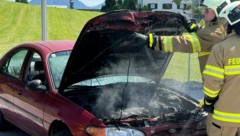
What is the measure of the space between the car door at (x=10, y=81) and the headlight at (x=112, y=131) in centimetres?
185

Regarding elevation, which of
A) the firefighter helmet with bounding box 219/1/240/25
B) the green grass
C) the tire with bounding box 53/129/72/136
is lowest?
the green grass

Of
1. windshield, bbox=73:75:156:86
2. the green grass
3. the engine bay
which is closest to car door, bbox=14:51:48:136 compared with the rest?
the engine bay

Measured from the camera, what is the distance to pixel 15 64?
17.9 feet

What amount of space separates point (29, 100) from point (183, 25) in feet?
6.94

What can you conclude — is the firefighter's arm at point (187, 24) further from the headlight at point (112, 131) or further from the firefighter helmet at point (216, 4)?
the headlight at point (112, 131)

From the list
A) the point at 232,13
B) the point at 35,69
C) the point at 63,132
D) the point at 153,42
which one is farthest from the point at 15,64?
the point at 232,13

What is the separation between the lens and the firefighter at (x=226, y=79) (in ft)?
10.8

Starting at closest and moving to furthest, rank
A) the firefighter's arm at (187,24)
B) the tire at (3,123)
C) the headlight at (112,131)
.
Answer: the headlight at (112,131) → the firefighter's arm at (187,24) → the tire at (3,123)

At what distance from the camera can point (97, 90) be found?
4.69 meters

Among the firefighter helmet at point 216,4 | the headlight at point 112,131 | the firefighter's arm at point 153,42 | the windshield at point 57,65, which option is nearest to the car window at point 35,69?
the windshield at point 57,65

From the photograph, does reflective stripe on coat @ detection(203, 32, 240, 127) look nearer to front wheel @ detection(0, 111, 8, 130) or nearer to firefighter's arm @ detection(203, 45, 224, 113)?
firefighter's arm @ detection(203, 45, 224, 113)

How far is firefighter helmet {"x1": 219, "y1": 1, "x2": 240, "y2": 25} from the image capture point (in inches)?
131

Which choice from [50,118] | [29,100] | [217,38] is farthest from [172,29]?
[29,100]

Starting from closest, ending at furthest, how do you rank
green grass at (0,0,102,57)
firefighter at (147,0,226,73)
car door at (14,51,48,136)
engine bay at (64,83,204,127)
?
firefighter at (147,0,226,73) → engine bay at (64,83,204,127) → car door at (14,51,48,136) → green grass at (0,0,102,57)
